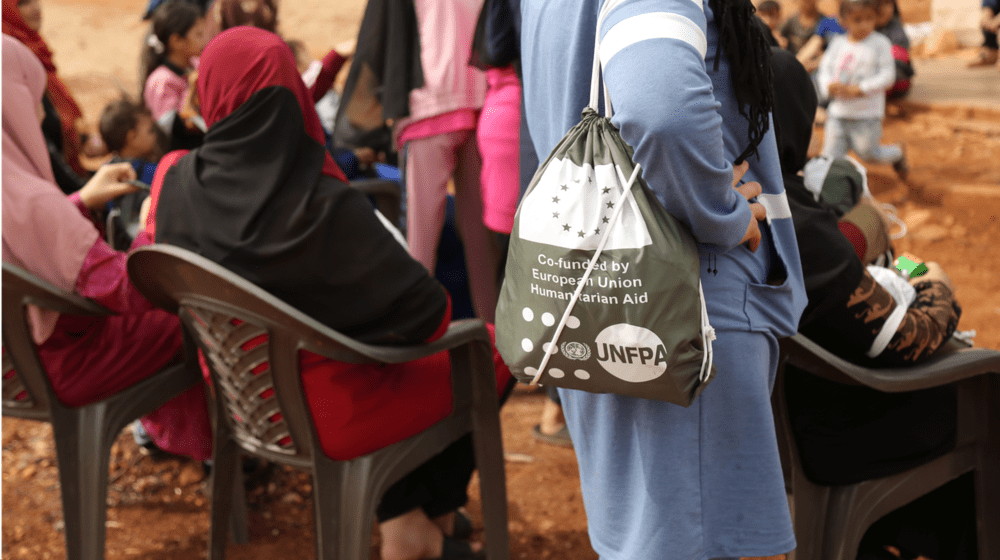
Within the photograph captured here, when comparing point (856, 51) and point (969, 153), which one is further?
point (969, 153)

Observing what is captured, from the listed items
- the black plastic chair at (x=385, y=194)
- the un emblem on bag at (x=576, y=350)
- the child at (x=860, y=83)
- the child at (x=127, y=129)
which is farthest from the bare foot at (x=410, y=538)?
the child at (x=860, y=83)

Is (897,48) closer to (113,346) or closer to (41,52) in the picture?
(41,52)

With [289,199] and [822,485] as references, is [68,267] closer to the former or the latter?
[289,199]

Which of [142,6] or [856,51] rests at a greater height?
[856,51]

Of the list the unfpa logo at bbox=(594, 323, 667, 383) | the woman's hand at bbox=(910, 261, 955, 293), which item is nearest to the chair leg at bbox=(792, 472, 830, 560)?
the woman's hand at bbox=(910, 261, 955, 293)

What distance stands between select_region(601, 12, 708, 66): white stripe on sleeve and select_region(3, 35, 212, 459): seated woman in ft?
5.22

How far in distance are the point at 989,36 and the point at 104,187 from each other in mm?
9647

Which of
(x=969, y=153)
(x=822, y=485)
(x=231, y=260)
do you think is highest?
(x=231, y=260)

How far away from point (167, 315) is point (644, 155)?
5.94ft

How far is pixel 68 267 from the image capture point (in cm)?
234

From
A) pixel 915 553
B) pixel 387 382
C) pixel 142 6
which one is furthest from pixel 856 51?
pixel 142 6

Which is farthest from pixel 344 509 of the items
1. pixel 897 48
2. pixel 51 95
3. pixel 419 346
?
pixel 897 48

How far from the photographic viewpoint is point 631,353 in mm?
1329

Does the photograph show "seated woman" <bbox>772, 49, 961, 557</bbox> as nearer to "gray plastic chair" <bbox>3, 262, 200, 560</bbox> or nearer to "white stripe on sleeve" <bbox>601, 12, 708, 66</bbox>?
"white stripe on sleeve" <bbox>601, 12, 708, 66</bbox>
